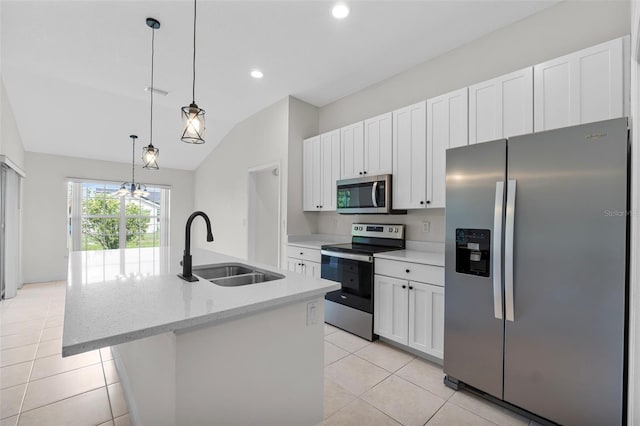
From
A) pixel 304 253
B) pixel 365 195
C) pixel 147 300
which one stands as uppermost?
pixel 365 195

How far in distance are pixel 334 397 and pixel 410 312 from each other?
3.13 feet

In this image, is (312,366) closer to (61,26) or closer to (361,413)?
(361,413)

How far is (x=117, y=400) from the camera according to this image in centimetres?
199

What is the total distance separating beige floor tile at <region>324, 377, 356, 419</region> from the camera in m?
1.87

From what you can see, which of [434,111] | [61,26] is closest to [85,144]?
[61,26]

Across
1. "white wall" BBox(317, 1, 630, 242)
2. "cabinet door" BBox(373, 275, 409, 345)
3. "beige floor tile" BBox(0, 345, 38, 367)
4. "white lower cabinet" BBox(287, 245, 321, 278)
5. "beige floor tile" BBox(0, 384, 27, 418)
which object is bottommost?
"beige floor tile" BBox(0, 345, 38, 367)

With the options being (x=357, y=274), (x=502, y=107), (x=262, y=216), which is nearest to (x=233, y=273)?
(x=357, y=274)

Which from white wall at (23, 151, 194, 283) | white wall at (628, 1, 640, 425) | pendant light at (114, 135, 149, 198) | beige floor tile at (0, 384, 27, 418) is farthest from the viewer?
white wall at (23, 151, 194, 283)

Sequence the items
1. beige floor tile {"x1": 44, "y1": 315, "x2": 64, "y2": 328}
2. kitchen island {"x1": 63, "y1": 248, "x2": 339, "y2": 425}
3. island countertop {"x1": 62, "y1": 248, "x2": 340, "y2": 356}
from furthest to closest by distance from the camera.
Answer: beige floor tile {"x1": 44, "y1": 315, "x2": 64, "y2": 328}, kitchen island {"x1": 63, "y1": 248, "x2": 339, "y2": 425}, island countertop {"x1": 62, "y1": 248, "x2": 340, "y2": 356}

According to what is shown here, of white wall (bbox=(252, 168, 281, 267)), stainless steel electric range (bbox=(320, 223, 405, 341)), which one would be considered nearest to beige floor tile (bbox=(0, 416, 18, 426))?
stainless steel electric range (bbox=(320, 223, 405, 341))

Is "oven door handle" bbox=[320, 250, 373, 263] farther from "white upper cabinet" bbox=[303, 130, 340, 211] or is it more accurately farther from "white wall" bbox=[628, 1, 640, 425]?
"white wall" bbox=[628, 1, 640, 425]

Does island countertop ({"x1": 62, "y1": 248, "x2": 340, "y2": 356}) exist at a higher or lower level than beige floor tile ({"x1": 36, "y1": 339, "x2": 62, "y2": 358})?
higher

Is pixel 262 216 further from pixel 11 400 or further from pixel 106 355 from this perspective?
pixel 11 400

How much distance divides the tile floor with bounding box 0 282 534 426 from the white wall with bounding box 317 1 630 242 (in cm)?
134
